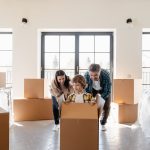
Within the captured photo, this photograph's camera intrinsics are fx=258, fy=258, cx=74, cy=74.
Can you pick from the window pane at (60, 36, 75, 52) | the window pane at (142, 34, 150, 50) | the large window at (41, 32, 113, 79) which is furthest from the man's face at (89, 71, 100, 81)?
the window pane at (142, 34, 150, 50)

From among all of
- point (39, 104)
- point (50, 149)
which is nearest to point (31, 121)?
point (39, 104)

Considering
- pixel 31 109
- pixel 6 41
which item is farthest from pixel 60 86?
pixel 6 41

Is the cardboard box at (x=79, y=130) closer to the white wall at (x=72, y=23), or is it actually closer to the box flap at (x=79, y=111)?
the box flap at (x=79, y=111)

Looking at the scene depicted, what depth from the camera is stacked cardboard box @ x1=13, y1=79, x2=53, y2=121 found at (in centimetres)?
455

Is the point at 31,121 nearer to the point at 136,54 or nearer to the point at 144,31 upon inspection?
the point at 136,54

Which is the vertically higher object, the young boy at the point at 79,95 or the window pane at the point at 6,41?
the window pane at the point at 6,41

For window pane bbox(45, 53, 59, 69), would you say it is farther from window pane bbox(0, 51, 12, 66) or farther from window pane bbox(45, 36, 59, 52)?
window pane bbox(0, 51, 12, 66)

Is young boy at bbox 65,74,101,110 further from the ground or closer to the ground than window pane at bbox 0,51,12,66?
closer to the ground

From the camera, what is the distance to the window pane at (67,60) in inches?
213

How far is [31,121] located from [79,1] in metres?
2.47

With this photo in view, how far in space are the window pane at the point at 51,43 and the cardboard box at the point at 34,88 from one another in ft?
3.56

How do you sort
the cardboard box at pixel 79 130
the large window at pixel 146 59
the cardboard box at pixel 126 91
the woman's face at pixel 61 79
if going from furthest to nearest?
1. the large window at pixel 146 59
2. the cardboard box at pixel 126 91
3. the woman's face at pixel 61 79
4. the cardboard box at pixel 79 130

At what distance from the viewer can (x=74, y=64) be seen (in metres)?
5.41

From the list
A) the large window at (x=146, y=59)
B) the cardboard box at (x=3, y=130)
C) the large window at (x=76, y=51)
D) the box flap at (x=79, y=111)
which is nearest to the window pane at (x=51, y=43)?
the large window at (x=76, y=51)
